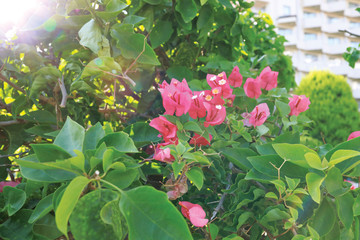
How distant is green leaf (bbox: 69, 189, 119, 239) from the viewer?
1.45 feet

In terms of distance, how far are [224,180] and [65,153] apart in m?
0.37

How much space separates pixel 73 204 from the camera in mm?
417

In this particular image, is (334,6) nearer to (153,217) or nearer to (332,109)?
(332,109)

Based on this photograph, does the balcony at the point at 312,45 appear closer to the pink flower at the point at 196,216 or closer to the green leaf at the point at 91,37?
the green leaf at the point at 91,37

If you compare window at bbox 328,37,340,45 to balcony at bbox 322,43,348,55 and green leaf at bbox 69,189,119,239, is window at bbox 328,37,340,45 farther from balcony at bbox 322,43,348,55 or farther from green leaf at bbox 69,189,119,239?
green leaf at bbox 69,189,119,239

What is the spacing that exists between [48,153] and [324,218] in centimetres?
44

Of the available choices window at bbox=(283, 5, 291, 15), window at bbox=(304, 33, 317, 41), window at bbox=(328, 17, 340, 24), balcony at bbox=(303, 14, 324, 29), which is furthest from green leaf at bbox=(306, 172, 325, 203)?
window at bbox=(328, 17, 340, 24)

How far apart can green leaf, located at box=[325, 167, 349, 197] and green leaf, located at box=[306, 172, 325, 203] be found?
0.03 metres

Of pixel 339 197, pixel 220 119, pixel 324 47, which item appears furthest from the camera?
pixel 324 47

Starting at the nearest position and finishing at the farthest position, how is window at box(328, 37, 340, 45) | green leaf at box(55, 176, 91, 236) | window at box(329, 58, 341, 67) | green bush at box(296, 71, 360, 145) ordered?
green leaf at box(55, 176, 91, 236) < green bush at box(296, 71, 360, 145) < window at box(329, 58, 341, 67) < window at box(328, 37, 340, 45)

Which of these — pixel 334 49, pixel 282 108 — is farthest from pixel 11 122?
pixel 334 49

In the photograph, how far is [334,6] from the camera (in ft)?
73.8

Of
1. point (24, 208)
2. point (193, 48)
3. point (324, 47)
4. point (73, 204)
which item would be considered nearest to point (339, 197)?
point (73, 204)

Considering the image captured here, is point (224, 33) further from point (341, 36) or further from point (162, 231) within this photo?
point (341, 36)
